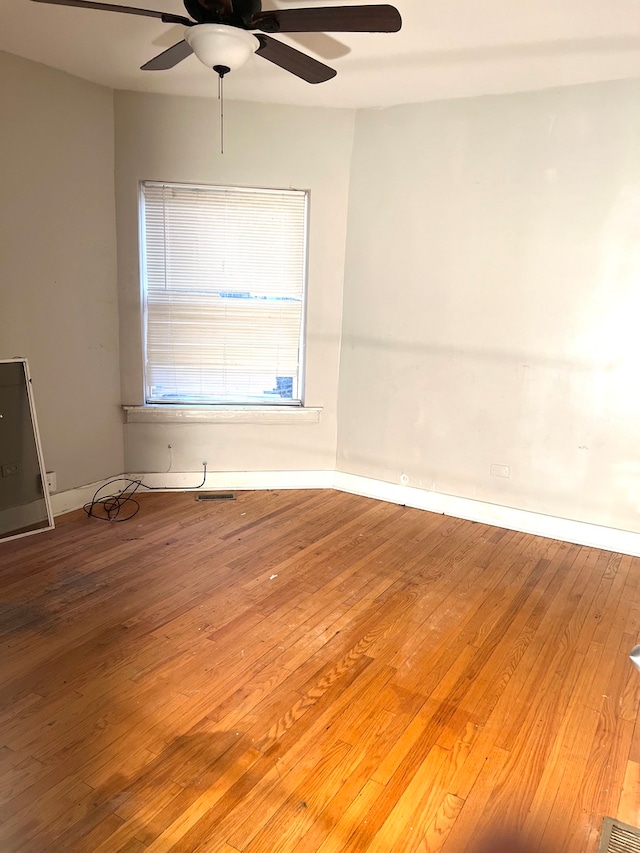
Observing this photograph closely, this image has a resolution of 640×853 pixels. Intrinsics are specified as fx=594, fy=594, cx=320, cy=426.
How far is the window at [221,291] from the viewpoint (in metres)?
4.15

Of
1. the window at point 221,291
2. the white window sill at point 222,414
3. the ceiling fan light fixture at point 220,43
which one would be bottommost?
the white window sill at point 222,414

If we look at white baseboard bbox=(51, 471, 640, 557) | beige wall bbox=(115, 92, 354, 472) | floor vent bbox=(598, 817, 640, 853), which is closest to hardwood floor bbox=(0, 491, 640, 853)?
floor vent bbox=(598, 817, 640, 853)

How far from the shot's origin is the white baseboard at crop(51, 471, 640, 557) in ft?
12.2

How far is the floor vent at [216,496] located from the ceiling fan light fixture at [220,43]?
278 cm

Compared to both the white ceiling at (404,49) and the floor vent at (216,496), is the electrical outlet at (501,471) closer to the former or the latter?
the floor vent at (216,496)

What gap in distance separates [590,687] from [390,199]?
10.5 feet

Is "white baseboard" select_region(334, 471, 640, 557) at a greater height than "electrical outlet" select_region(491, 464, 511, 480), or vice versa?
"electrical outlet" select_region(491, 464, 511, 480)

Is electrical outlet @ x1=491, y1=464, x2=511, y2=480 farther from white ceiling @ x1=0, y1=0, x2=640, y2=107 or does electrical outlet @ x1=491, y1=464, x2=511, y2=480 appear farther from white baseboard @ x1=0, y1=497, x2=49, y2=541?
white baseboard @ x1=0, y1=497, x2=49, y2=541

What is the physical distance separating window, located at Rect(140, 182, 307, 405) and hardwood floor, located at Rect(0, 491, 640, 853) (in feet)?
4.06

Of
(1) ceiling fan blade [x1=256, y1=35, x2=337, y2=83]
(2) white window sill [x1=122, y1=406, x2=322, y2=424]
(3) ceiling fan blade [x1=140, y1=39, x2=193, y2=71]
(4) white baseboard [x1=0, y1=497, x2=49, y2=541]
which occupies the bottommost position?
(4) white baseboard [x1=0, y1=497, x2=49, y2=541]

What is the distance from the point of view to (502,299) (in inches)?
151

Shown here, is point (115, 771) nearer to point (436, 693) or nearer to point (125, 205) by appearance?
point (436, 693)

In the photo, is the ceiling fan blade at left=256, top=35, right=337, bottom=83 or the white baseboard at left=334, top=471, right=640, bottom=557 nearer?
the ceiling fan blade at left=256, top=35, right=337, bottom=83

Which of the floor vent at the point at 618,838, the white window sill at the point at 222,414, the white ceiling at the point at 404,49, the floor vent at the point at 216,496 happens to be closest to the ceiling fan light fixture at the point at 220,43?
the white ceiling at the point at 404,49
